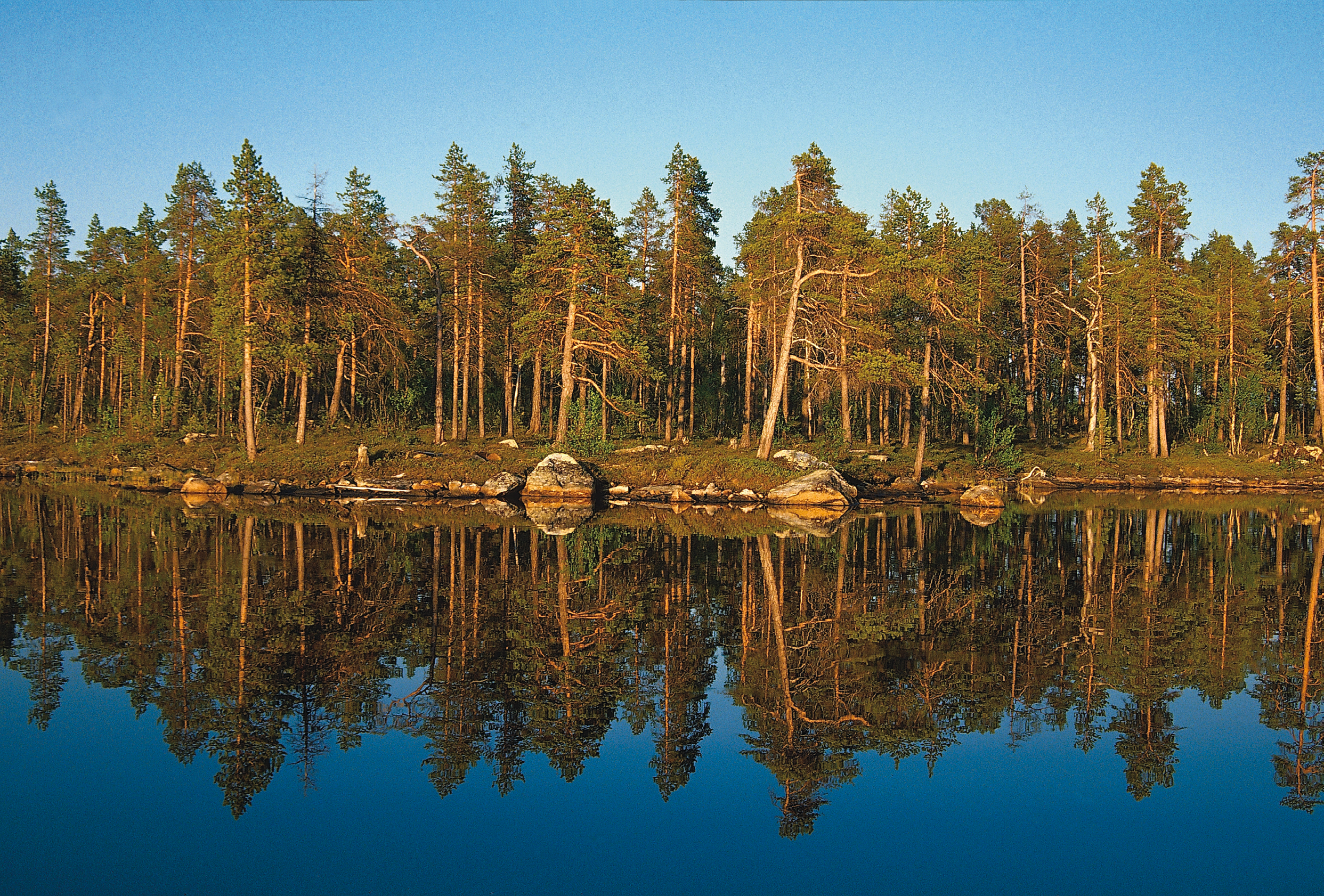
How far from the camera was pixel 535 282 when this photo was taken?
44.6m

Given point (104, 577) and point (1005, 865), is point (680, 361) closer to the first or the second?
point (104, 577)

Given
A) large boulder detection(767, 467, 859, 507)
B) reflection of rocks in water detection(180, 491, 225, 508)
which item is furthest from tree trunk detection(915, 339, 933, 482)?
reflection of rocks in water detection(180, 491, 225, 508)

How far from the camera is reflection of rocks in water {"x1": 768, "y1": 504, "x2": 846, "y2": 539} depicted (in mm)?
25562

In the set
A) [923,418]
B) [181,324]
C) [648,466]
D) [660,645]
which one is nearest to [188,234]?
[181,324]

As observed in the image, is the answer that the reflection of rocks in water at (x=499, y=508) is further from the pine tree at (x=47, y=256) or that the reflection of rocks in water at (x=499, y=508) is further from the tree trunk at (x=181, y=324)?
the pine tree at (x=47, y=256)

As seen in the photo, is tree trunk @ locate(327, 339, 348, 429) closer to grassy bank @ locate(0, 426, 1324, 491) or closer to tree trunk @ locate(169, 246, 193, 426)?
grassy bank @ locate(0, 426, 1324, 491)

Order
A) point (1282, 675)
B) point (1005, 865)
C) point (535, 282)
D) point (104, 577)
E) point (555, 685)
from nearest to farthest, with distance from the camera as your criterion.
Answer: point (1005, 865)
point (555, 685)
point (1282, 675)
point (104, 577)
point (535, 282)

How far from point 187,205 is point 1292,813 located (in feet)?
181

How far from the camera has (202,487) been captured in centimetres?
3631

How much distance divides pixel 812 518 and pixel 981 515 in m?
6.78

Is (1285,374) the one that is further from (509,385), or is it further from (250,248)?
(250,248)

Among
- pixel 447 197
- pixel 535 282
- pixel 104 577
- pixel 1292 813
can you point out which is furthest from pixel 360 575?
pixel 447 197

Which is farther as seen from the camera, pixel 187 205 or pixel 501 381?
pixel 501 381

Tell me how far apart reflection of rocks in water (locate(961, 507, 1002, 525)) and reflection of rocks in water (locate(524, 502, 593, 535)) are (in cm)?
1362
